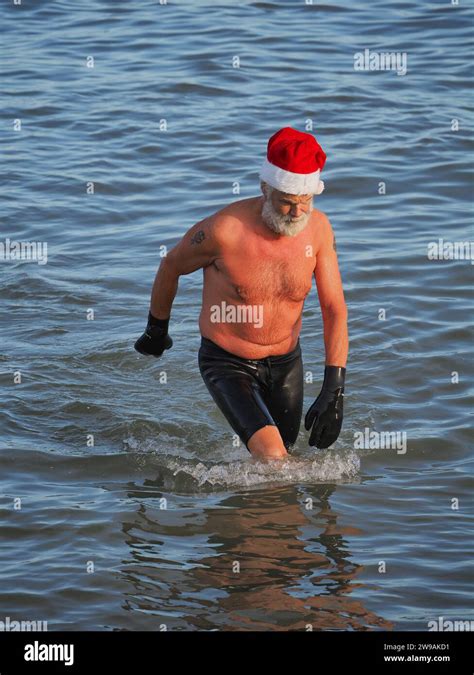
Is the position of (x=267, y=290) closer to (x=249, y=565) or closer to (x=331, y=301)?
(x=331, y=301)

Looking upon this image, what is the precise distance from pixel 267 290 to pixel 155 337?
0.82m

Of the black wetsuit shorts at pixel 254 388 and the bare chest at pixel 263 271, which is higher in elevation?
the bare chest at pixel 263 271

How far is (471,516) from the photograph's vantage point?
7.26 metres

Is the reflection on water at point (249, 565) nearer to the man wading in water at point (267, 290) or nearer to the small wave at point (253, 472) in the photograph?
the small wave at point (253, 472)

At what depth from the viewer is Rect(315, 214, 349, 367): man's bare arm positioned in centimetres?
703

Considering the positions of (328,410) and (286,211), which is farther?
(328,410)

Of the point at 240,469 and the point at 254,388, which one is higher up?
the point at 254,388

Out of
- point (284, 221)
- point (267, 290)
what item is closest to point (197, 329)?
point (267, 290)

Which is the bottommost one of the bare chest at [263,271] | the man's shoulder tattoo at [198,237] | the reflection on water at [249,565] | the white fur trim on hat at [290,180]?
the reflection on water at [249,565]

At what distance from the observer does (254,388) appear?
7.23m

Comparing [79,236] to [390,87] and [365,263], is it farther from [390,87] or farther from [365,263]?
[390,87]

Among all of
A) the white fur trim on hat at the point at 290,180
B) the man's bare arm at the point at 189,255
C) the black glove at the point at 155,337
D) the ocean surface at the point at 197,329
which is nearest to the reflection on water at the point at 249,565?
the ocean surface at the point at 197,329

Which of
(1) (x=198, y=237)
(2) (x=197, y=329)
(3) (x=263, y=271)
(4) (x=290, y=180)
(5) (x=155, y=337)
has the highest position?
(2) (x=197, y=329)

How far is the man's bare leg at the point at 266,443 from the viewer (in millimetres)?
6887
